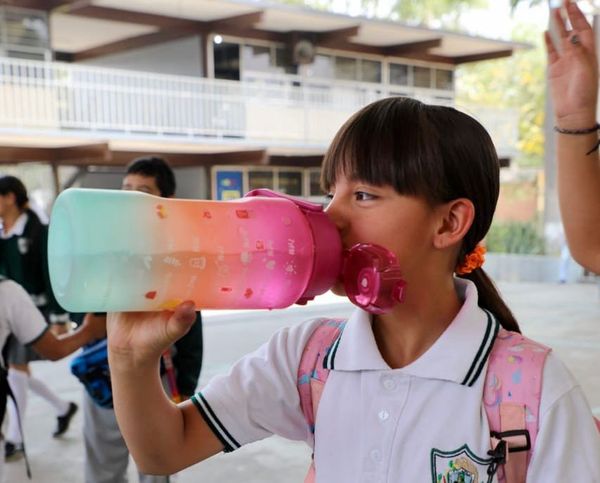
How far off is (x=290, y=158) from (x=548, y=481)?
48.7 ft

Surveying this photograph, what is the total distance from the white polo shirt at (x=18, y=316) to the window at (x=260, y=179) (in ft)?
41.0

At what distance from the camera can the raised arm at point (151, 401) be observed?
3.64 feet

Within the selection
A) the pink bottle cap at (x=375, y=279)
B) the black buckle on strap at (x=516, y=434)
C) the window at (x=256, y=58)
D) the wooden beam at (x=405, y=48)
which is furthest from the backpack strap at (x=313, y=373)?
the wooden beam at (x=405, y=48)

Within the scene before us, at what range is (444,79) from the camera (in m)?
17.9

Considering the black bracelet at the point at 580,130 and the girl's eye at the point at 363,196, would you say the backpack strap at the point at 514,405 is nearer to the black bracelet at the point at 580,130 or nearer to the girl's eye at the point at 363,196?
the girl's eye at the point at 363,196

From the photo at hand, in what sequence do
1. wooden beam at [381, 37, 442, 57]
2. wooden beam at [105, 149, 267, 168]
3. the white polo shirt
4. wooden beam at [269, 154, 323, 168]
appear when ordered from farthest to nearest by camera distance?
wooden beam at [381, 37, 442, 57] < wooden beam at [269, 154, 323, 168] < wooden beam at [105, 149, 267, 168] < the white polo shirt

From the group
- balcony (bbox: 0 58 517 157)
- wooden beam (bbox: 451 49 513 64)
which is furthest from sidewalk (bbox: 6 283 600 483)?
wooden beam (bbox: 451 49 513 64)

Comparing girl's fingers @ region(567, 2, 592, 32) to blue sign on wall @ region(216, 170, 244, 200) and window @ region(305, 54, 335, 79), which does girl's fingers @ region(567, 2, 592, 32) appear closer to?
blue sign on wall @ region(216, 170, 244, 200)

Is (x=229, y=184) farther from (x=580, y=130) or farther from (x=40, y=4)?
(x=580, y=130)

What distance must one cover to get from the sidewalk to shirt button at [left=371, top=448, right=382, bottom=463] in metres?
2.94

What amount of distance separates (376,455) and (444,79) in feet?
57.7

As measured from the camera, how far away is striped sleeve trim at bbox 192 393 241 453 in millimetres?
1354

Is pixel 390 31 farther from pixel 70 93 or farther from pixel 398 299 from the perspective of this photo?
pixel 398 299

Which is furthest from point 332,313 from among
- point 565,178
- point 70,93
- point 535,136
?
point 535,136
